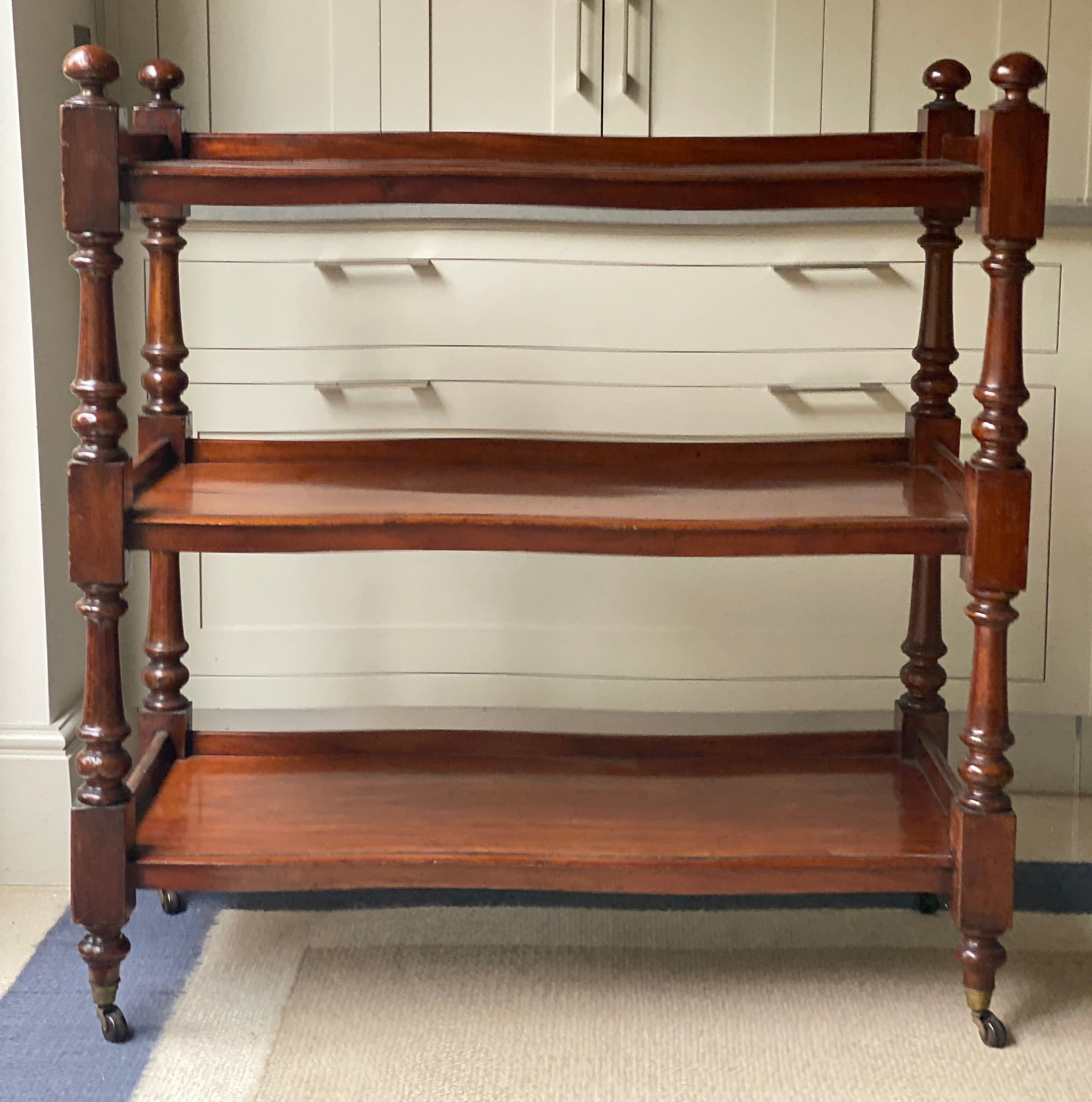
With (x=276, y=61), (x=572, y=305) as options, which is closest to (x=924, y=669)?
(x=572, y=305)

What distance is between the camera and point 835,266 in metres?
2.08

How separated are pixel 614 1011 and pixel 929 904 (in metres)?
0.49

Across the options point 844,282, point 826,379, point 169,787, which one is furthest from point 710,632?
point 169,787

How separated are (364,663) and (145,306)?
0.64 meters

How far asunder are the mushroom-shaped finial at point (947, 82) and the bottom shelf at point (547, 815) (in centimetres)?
79

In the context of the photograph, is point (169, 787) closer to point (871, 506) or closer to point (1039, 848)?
point (871, 506)

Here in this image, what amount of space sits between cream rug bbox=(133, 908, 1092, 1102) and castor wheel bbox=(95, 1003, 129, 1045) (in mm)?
45

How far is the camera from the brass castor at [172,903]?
1861mm

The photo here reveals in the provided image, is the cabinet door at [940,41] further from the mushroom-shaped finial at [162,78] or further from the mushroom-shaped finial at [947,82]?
the mushroom-shaped finial at [162,78]

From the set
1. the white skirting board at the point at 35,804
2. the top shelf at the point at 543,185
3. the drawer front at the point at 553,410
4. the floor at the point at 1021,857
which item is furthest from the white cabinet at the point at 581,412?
the top shelf at the point at 543,185

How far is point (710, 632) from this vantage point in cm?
222

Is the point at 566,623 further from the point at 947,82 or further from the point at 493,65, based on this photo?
the point at 947,82

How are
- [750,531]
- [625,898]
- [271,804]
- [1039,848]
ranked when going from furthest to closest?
[1039,848] < [625,898] < [271,804] < [750,531]

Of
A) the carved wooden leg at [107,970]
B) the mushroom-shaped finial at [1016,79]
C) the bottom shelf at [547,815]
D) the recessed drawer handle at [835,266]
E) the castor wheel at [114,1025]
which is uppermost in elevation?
the mushroom-shaped finial at [1016,79]
